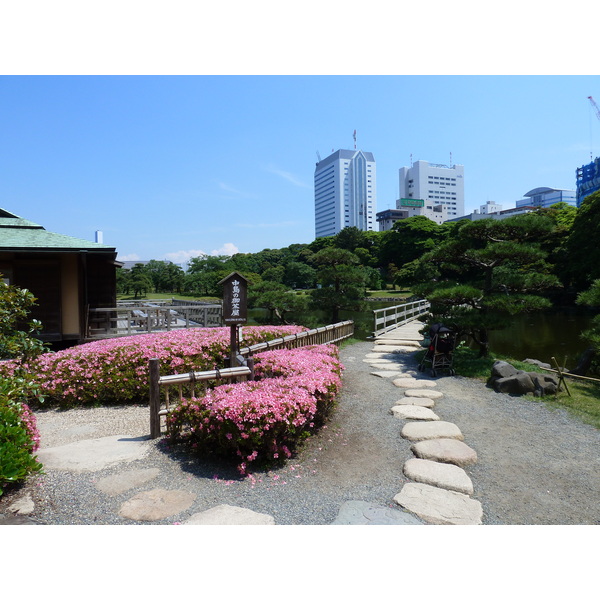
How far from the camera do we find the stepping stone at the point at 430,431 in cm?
456

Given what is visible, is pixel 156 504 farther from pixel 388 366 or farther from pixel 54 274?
pixel 54 274

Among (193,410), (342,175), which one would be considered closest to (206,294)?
(193,410)

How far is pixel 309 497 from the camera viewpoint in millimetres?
3213

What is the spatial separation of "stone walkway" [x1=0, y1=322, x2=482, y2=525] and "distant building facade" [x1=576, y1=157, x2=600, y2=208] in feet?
308

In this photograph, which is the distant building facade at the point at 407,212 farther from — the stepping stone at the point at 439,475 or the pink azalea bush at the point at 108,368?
the stepping stone at the point at 439,475

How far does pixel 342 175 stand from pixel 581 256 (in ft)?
344

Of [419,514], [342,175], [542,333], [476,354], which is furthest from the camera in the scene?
[342,175]

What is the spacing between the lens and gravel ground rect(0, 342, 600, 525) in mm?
3047

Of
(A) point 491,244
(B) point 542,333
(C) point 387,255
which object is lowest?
(B) point 542,333

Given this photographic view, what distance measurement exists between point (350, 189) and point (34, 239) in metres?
123

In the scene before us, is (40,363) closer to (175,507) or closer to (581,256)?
(175,507)

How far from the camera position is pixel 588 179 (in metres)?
86.8

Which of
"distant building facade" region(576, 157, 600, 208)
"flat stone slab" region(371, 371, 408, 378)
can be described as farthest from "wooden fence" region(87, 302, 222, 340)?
"distant building facade" region(576, 157, 600, 208)

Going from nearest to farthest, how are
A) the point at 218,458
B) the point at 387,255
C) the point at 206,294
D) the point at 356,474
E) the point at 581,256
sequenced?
1. the point at 356,474
2. the point at 218,458
3. the point at 581,256
4. the point at 206,294
5. the point at 387,255
